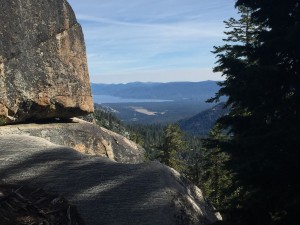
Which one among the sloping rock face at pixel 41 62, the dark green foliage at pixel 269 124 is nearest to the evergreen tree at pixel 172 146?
the sloping rock face at pixel 41 62

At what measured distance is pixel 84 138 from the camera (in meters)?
34.2

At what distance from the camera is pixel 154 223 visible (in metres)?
14.3

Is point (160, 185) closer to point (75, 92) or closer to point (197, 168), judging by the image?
point (75, 92)

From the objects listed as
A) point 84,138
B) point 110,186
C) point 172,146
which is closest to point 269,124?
point 110,186

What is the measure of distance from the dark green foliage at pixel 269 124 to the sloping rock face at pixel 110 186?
381cm

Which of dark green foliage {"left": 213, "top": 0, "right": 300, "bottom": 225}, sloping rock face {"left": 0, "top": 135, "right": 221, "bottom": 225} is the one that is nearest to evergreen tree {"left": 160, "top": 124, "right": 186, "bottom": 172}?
sloping rock face {"left": 0, "top": 135, "right": 221, "bottom": 225}

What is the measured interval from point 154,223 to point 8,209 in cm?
540

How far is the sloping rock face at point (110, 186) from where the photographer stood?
14.8 meters

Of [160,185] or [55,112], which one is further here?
[55,112]

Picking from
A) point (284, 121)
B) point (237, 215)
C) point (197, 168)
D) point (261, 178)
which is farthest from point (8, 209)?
point (197, 168)

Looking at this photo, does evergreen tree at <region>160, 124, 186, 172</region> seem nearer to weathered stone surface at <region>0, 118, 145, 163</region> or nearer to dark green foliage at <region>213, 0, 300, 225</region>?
weathered stone surface at <region>0, 118, 145, 163</region>

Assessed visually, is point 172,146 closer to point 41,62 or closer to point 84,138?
point 84,138

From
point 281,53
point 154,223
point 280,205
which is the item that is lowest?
point 154,223

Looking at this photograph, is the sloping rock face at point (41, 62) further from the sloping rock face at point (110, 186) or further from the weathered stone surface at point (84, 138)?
the sloping rock face at point (110, 186)
